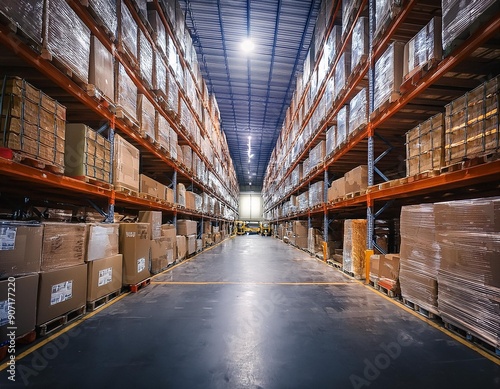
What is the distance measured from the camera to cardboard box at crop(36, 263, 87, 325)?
2.43m

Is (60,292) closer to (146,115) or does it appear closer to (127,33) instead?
(146,115)

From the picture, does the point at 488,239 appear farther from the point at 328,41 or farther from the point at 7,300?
the point at 328,41

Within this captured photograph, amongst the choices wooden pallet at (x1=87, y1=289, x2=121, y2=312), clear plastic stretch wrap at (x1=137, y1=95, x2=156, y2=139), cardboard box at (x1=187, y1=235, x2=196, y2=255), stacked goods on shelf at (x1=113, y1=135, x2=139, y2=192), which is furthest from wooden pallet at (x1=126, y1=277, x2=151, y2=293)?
cardboard box at (x1=187, y1=235, x2=196, y2=255)

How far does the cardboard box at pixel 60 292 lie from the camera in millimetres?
2434

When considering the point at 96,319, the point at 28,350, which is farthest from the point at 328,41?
Answer: the point at 28,350

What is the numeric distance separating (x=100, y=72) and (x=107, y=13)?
88cm

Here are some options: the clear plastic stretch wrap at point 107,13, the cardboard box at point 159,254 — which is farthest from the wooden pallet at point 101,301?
the clear plastic stretch wrap at point 107,13

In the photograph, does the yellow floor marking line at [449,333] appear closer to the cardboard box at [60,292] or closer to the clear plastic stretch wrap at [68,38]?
the cardboard box at [60,292]

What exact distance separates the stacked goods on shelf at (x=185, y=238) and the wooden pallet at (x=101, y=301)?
10.1 ft

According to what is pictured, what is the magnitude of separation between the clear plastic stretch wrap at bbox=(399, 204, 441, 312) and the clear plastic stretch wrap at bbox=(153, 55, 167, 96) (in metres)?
5.02

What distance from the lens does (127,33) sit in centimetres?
423

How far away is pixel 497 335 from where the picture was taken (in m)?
2.14

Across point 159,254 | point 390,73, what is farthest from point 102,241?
point 390,73

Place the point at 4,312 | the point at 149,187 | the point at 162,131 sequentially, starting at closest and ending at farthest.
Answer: the point at 4,312
the point at 149,187
the point at 162,131
